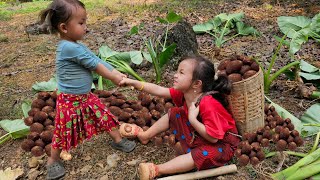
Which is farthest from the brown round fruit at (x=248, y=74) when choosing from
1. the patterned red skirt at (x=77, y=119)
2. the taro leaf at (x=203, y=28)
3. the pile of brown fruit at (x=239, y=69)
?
the taro leaf at (x=203, y=28)

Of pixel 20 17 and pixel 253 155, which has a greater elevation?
pixel 253 155

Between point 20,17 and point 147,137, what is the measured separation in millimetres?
5299

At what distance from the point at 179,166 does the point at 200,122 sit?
30 cm

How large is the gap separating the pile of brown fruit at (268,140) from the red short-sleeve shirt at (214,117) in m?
0.21

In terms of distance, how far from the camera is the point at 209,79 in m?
2.23

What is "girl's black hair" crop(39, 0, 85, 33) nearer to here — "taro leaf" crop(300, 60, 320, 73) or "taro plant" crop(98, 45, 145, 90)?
"taro plant" crop(98, 45, 145, 90)

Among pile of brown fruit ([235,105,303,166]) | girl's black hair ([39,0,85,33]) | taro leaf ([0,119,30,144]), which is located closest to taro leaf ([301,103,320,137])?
pile of brown fruit ([235,105,303,166])

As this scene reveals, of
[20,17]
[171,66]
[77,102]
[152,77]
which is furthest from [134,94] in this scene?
[20,17]

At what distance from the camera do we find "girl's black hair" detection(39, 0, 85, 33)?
6.66 feet

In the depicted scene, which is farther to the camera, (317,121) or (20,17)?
(20,17)

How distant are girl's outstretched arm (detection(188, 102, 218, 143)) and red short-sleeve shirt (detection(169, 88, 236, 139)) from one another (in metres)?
0.02

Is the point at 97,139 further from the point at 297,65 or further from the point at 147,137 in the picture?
the point at 297,65

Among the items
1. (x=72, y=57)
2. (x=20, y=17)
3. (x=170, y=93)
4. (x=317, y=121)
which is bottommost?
(x=20, y=17)

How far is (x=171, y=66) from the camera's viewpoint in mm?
3793
